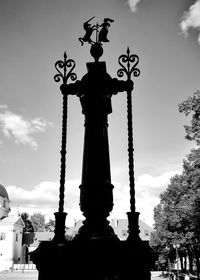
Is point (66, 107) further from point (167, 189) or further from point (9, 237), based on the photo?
point (9, 237)

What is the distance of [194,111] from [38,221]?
102 metres

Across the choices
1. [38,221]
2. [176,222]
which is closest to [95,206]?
[176,222]

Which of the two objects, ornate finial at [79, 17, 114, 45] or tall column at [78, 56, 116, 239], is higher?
ornate finial at [79, 17, 114, 45]

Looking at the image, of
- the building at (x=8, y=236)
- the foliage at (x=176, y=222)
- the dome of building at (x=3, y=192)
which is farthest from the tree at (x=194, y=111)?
the dome of building at (x=3, y=192)

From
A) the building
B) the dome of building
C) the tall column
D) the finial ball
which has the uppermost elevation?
the dome of building

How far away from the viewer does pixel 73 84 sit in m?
7.55

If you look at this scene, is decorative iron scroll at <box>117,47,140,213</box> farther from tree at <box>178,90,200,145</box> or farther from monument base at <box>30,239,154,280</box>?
tree at <box>178,90,200,145</box>

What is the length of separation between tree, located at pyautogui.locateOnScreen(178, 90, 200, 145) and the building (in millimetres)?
57976

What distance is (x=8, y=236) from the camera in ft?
228

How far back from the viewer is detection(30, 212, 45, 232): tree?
4199 inches

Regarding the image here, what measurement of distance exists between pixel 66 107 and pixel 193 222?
16377mm

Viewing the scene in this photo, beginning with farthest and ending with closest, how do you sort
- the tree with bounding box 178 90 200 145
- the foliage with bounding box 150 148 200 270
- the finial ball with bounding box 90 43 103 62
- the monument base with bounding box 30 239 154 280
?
the foliage with bounding box 150 148 200 270 → the tree with bounding box 178 90 200 145 → the finial ball with bounding box 90 43 103 62 → the monument base with bounding box 30 239 154 280

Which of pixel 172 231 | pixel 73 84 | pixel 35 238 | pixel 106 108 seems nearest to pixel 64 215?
pixel 106 108

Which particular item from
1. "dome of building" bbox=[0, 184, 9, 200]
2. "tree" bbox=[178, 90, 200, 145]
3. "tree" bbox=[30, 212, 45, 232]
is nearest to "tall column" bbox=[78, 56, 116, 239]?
"tree" bbox=[178, 90, 200, 145]
